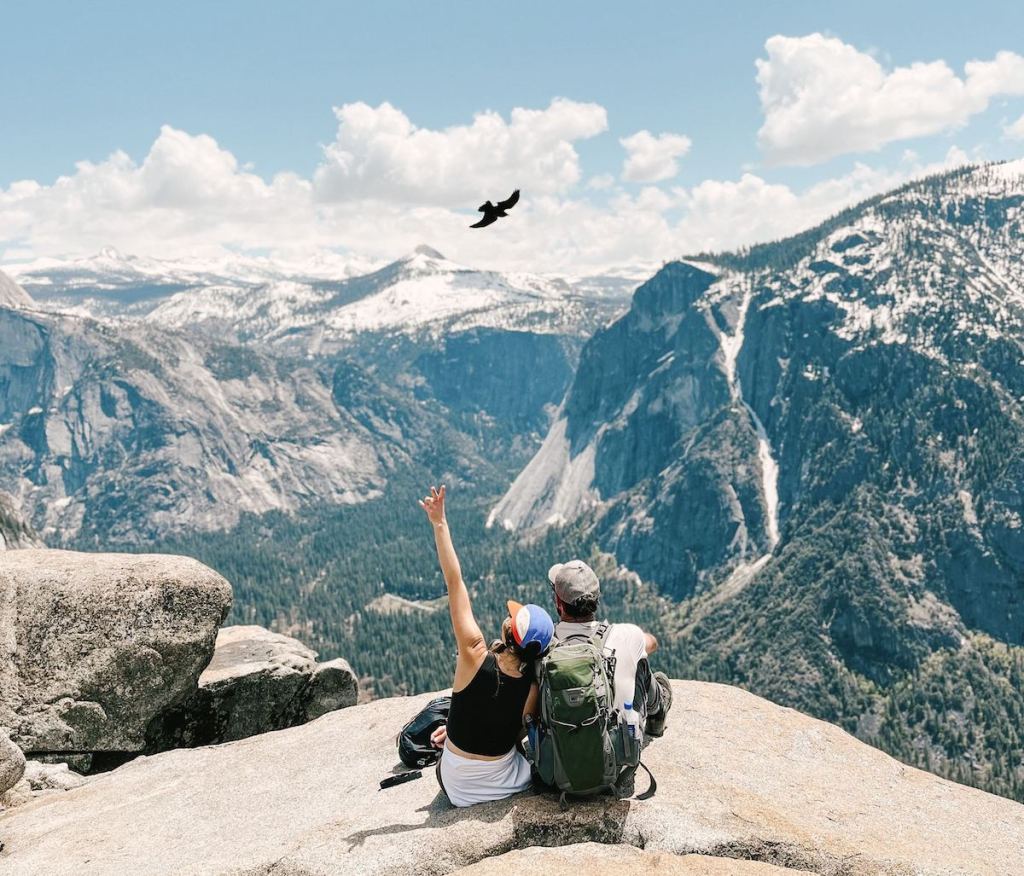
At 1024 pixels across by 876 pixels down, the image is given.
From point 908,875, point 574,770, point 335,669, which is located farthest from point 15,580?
point 908,875

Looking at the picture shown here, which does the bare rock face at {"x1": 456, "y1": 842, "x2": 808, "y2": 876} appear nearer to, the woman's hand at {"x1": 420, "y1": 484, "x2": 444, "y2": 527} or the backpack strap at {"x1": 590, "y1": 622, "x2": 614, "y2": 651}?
the backpack strap at {"x1": 590, "y1": 622, "x2": 614, "y2": 651}

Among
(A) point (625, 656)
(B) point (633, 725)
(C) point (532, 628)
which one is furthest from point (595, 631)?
(B) point (633, 725)

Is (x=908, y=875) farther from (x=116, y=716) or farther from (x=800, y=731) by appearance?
(x=116, y=716)

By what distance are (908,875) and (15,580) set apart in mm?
26099

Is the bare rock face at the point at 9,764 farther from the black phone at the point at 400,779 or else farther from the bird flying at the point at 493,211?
the bird flying at the point at 493,211

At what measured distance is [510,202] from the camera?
37.5 ft

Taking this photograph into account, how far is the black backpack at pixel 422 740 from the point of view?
16844mm

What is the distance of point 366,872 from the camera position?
12750 mm

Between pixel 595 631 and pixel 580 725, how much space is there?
1719 millimetres

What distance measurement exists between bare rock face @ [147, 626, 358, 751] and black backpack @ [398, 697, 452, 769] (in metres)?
12.0

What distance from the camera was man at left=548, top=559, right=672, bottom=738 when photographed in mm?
13320

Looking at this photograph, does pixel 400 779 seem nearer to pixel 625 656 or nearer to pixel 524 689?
pixel 524 689

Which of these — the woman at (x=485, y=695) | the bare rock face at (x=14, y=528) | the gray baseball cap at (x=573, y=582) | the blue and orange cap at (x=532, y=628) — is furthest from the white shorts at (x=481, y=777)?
the bare rock face at (x=14, y=528)

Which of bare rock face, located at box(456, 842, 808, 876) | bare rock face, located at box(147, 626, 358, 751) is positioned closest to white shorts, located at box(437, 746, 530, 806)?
bare rock face, located at box(456, 842, 808, 876)
